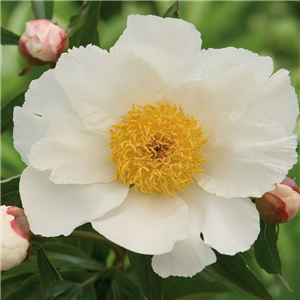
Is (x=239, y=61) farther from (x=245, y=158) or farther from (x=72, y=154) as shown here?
(x=72, y=154)

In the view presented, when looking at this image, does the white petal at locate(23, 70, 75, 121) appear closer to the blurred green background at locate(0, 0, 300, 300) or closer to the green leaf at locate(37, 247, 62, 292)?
the green leaf at locate(37, 247, 62, 292)

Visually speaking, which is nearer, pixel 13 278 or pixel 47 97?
pixel 47 97

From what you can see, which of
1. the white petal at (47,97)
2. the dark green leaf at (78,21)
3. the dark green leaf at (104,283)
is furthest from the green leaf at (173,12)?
the dark green leaf at (104,283)

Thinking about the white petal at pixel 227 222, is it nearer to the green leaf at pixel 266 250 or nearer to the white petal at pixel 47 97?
the green leaf at pixel 266 250

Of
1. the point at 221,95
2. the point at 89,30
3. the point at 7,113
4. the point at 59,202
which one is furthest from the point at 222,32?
the point at 59,202

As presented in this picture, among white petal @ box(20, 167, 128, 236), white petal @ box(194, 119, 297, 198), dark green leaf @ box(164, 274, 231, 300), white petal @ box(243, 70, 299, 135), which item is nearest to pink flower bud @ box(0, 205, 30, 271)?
white petal @ box(20, 167, 128, 236)

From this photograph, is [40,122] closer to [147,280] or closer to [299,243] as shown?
[147,280]

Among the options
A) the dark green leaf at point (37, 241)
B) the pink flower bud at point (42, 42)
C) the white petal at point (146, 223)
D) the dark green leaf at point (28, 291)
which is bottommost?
the dark green leaf at point (28, 291)
